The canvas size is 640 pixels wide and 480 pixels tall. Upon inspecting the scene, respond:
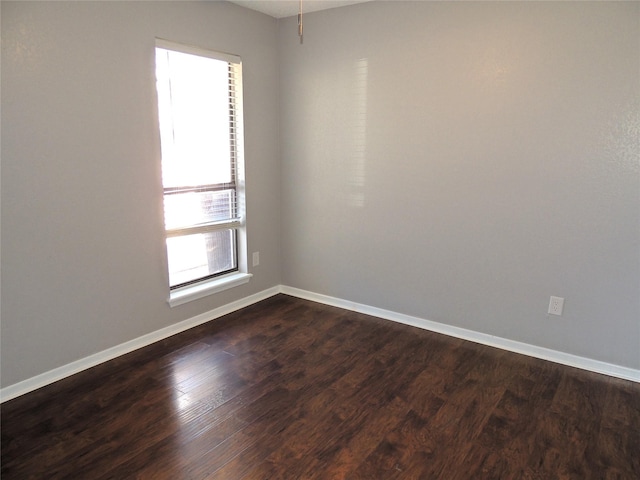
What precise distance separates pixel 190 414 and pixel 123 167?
155cm

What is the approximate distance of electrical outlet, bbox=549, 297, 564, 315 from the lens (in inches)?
108

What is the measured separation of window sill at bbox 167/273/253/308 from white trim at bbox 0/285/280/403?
0.17m

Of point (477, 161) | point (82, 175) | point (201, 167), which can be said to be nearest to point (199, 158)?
point (201, 167)

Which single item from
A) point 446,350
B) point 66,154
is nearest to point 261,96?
point 66,154

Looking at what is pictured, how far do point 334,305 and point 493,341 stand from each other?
1.35 metres

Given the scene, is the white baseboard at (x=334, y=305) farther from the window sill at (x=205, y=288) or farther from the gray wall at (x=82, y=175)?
the window sill at (x=205, y=288)

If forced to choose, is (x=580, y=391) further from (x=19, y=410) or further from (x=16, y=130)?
(x=16, y=130)

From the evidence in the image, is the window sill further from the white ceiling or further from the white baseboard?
the white ceiling

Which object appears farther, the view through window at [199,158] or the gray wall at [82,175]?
the view through window at [199,158]

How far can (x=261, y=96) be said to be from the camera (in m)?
3.59

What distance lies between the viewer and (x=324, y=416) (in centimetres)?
220

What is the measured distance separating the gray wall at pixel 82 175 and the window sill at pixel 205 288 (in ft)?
0.28

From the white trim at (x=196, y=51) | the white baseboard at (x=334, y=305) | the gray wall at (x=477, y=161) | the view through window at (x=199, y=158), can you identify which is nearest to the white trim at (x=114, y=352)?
the white baseboard at (x=334, y=305)

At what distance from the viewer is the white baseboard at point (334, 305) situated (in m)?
2.45
